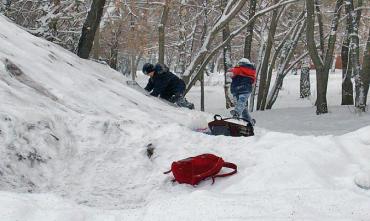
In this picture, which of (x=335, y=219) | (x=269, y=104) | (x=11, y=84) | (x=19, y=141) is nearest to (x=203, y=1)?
(x=269, y=104)

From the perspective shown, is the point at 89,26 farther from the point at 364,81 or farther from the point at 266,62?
the point at 364,81

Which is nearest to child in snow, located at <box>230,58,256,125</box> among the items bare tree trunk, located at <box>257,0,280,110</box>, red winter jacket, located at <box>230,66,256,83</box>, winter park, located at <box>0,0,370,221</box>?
red winter jacket, located at <box>230,66,256,83</box>

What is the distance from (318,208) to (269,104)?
514 inches

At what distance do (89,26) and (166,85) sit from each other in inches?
100

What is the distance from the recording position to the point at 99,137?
5.55 metres

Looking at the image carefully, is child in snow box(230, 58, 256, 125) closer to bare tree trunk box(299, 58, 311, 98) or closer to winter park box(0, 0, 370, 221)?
winter park box(0, 0, 370, 221)

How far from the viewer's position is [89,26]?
10.8m

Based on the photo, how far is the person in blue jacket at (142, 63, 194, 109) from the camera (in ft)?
30.9

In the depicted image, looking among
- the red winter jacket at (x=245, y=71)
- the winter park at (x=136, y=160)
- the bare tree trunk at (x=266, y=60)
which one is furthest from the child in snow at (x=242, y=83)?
the bare tree trunk at (x=266, y=60)

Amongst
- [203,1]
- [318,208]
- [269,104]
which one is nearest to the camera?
[318,208]

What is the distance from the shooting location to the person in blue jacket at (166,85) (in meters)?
9.41

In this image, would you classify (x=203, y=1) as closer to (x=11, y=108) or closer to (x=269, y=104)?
(x=269, y=104)

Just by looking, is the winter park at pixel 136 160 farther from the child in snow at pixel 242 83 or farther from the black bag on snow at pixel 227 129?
the child in snow at pixel 242 83

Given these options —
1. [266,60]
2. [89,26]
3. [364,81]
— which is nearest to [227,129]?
[89,26]
